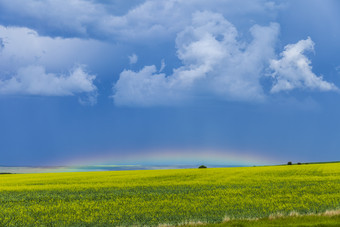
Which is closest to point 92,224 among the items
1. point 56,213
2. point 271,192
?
point 56,213

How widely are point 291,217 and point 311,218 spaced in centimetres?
80

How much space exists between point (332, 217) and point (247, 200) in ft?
21.9

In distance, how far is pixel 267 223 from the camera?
13.5 metres

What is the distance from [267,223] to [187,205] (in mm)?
6707

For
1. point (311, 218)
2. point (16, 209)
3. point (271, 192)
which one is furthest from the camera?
point (271, 192)

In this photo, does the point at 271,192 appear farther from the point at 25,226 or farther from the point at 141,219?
the point at 25,226

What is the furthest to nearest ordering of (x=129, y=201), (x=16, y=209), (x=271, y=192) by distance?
(x=271, y=192), (x=129, y=201), (x=16, y=209)

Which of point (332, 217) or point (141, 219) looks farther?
point (141, 219)

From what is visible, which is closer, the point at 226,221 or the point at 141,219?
the point at 226,221

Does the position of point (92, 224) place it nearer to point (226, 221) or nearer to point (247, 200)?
point (226, 221)

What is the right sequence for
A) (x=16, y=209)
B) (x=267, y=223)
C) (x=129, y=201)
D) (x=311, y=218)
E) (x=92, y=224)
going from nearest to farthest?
1. (x=267, y=223)
2. (x=311, y=218)
3. (x=92, y=224)
4. (x=16, y=209)
5. (x=129, y=201)

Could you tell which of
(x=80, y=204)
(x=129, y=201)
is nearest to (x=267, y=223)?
(x=129, y=201)

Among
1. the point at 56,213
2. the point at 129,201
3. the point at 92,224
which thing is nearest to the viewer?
the point at 92,224

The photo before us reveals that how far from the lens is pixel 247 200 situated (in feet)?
68.0
